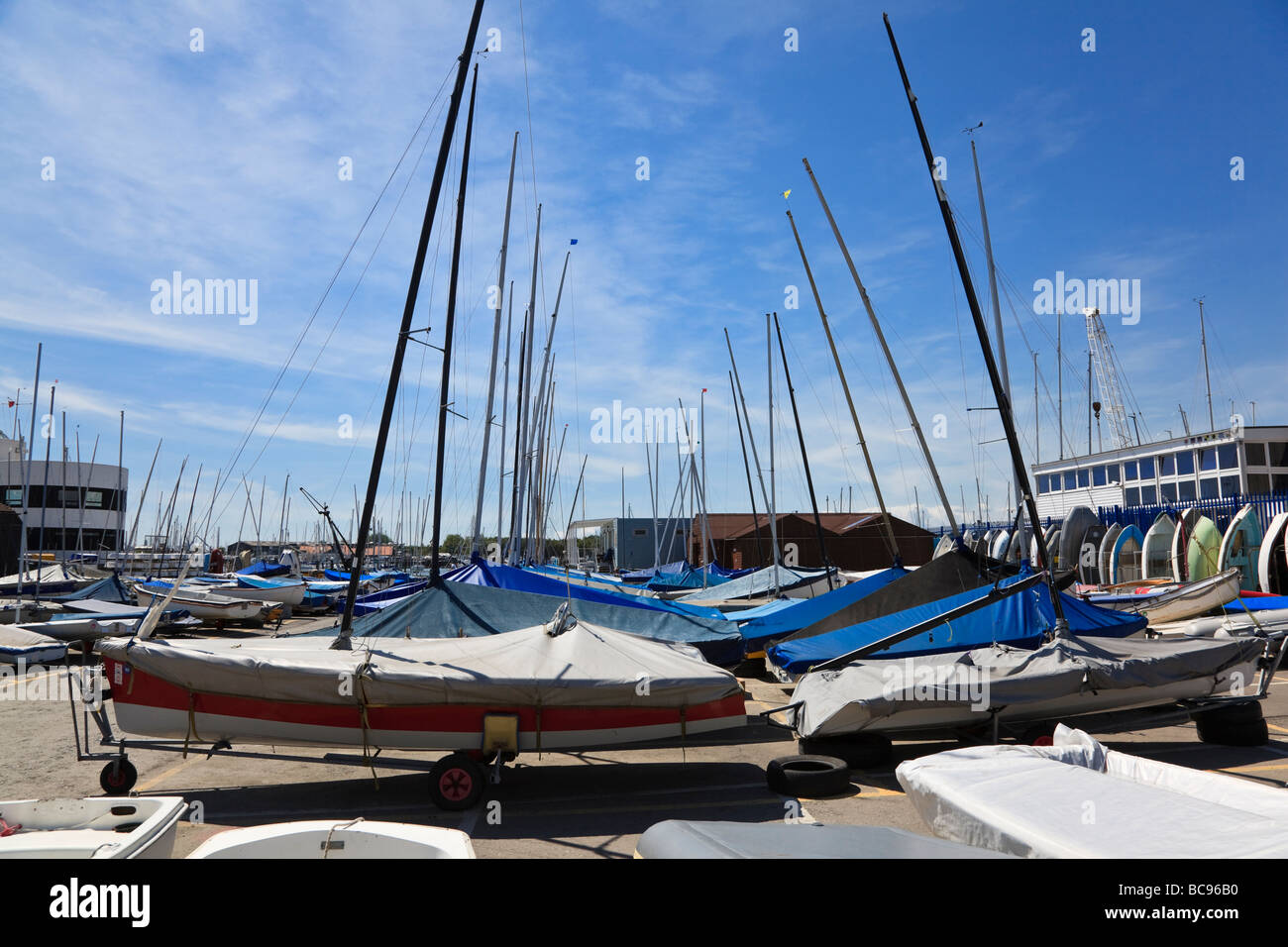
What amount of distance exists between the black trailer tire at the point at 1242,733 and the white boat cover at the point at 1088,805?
5565 millimetres

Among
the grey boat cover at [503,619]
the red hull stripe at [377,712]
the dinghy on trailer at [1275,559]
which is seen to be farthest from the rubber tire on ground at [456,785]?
the dinghy on trailer at [1275,559]

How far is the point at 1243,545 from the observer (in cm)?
2873

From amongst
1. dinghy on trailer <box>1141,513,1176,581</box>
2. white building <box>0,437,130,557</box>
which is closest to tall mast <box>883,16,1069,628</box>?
dinghy on trailer <box>1141,513,1176,581</box>

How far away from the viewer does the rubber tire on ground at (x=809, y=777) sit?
28.9 ft

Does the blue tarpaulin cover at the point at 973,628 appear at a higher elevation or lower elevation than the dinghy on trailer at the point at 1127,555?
lower

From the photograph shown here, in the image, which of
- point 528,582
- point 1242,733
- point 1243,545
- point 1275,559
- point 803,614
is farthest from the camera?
point 1243,545

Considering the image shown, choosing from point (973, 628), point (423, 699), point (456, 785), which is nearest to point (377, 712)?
point (423, 699)

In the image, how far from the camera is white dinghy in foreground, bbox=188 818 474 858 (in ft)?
14.7

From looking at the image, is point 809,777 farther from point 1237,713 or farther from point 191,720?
point 191,720

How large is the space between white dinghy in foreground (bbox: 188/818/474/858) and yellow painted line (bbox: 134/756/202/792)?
19.7 ft

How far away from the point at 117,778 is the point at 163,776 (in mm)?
1336

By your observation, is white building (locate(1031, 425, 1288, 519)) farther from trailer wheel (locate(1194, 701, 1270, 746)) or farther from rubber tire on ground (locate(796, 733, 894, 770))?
rubber tire on ground (locate(796, 733, 894, 770))

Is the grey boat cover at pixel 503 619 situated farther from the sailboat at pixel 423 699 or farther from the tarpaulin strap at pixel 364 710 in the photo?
the tarpaulin strap at pixel 364 710

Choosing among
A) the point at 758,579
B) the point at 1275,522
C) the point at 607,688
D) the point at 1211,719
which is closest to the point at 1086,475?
the point at 1275,522
